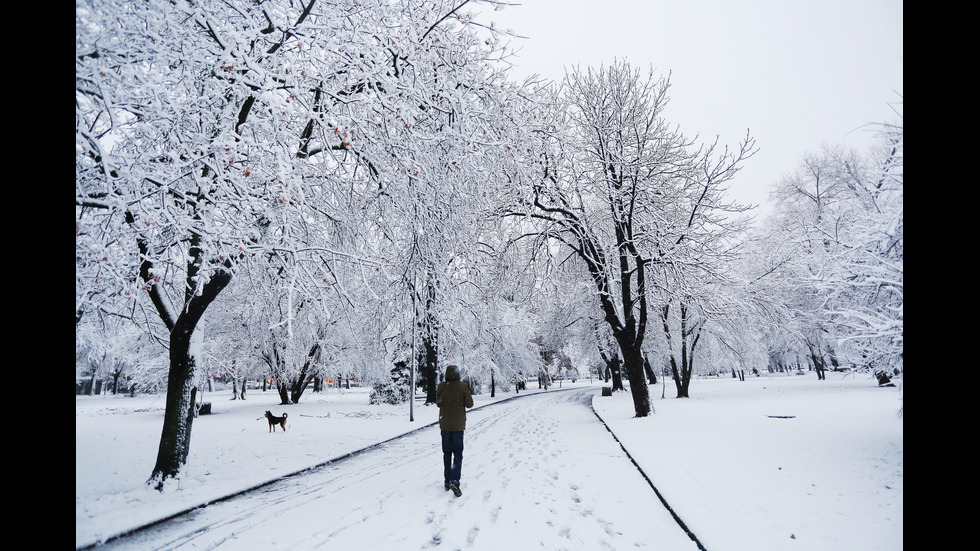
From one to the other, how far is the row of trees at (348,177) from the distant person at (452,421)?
1.90 m

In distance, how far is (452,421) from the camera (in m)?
6.68

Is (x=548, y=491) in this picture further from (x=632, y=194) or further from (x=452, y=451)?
(x=632, y=194)

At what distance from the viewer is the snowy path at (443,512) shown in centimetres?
457

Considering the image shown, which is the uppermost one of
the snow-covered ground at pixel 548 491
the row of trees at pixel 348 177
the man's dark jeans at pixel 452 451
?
the row of trees at pixel 348 177

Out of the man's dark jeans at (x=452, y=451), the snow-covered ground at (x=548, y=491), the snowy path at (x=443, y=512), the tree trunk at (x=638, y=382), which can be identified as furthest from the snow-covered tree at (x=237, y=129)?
the tree trunk at (x=638, y=382)

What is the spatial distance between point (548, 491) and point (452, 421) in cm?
171

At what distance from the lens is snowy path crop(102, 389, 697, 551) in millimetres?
4574

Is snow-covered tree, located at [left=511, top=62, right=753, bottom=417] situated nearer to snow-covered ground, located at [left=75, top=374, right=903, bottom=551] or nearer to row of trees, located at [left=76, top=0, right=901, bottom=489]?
row of trees, located at [left=76, top=0, right=901, bottom=489]

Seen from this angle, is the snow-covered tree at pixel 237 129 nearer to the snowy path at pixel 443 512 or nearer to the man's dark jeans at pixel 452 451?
the snowy path at pixel 443 512

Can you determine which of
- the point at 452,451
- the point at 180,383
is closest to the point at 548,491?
the point at 452,451

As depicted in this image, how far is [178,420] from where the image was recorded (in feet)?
24.5
